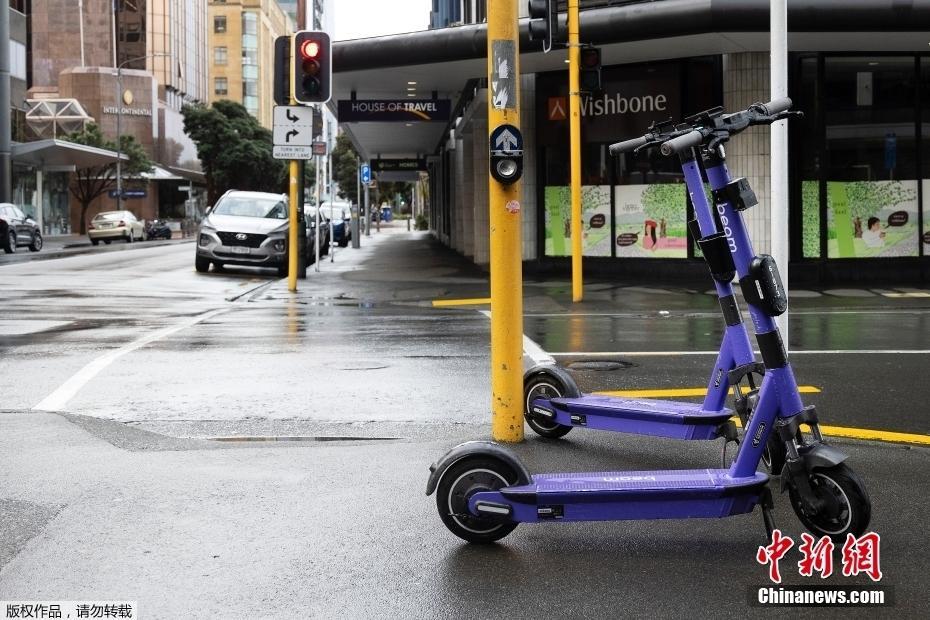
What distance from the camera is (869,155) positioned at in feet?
66.4

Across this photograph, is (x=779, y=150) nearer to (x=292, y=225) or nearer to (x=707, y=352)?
(x=707, y=352)

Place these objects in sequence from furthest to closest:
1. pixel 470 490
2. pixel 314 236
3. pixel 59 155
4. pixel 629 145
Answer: pixel 59 155, pixel 314 236, pixel 629 145, pixel 470 490

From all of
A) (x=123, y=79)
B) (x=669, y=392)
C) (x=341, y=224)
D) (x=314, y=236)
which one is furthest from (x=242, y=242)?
(x=123, y=79)

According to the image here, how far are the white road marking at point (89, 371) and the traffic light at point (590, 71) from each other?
6.08 meters

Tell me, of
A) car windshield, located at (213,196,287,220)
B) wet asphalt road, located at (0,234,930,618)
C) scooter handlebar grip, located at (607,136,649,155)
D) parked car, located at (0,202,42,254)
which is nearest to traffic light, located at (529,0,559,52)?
wet asphalt road, located at (0,234,930,618)

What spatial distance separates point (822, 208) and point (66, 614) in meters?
18.4

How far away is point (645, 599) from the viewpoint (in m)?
3.92

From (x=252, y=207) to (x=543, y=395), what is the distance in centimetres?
2042

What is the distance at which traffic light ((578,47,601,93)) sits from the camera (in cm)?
1517

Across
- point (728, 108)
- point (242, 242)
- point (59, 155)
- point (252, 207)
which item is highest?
point (59, 155)

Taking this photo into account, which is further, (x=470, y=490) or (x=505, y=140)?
(x=505, y=140)

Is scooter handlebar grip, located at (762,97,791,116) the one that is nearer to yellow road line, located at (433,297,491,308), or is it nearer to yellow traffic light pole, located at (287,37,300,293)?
yellow road line, located at (433,297,491,308)

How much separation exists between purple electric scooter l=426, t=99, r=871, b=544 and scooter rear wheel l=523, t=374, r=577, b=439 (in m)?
1.81

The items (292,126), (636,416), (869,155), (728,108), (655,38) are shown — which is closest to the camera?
(636,416)
